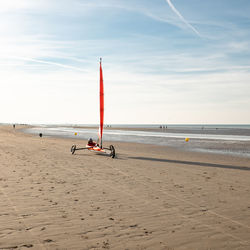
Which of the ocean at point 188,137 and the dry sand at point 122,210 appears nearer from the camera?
the dry sand at point 122,210

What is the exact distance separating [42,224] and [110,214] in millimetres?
1611

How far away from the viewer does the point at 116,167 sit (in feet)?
43.3

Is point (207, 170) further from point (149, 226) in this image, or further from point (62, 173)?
point (149, 226)

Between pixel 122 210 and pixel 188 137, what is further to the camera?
pixel 188 137

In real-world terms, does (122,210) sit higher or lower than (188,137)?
lower

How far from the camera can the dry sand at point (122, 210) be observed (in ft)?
16.4

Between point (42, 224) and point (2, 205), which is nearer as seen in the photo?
point (42, 224)

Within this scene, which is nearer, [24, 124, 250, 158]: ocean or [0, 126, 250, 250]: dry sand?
[0, 126, 250, 250]: dry sand

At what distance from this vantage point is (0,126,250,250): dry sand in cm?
499

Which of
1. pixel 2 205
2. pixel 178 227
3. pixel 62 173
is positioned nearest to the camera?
pixel 178 227

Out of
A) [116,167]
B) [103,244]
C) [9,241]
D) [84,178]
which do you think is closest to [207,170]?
[116,167]

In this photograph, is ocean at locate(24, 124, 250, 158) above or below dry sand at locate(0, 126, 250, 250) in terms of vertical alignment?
above

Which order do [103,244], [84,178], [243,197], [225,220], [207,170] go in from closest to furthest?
[103,244]
[225,220]
[243,197]
[84,178]
[207,170]

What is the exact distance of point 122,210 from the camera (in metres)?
6.70
